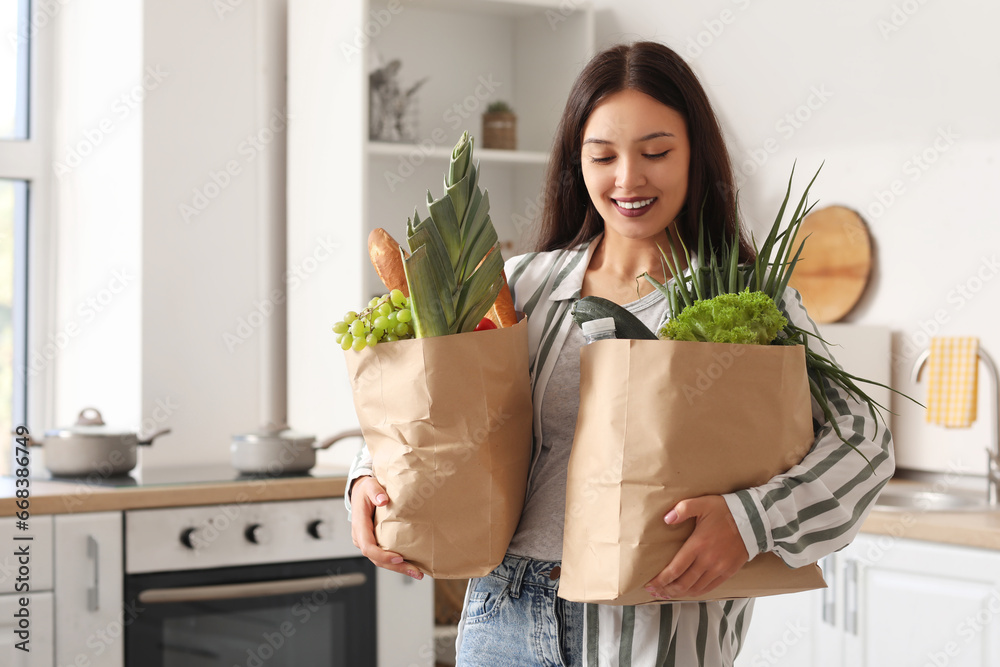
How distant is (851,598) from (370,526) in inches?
54.9

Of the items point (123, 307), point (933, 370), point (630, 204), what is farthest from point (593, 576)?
point (123, 307)

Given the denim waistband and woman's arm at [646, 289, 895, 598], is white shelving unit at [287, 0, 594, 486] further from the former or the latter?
woman's arm at [646, 289, 895, 598]

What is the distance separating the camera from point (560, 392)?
114 cm

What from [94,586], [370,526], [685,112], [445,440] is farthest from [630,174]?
[94,586]

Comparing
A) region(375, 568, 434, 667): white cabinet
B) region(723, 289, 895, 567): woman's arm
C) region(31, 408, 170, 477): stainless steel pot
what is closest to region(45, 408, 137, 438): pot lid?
region(31, 408, 170, 477): stainless steel pot

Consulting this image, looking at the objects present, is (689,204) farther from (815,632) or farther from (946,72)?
(946,72)

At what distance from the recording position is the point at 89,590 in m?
2.06

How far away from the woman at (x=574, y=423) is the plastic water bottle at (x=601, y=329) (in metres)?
0.16

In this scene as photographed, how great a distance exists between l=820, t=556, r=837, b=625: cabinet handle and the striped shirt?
100 cm

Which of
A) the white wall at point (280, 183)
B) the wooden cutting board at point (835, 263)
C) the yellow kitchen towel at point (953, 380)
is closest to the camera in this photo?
the yellow kitchen towel at point (953, 380)

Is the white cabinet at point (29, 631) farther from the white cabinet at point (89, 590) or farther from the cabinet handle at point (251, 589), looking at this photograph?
the cabinet handle at point (251, 589)

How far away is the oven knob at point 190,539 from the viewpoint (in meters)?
2.15

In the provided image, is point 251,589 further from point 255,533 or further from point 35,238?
point 35,238

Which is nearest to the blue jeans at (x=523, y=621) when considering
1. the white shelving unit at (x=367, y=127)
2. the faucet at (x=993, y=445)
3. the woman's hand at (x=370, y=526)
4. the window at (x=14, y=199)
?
the woman's hand at (x=370, y=526)
